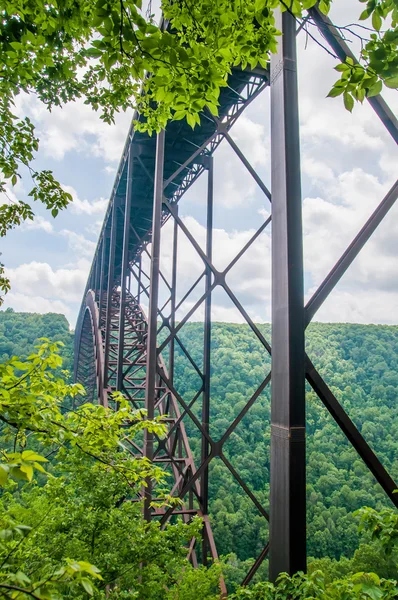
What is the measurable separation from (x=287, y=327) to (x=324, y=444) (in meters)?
28.1

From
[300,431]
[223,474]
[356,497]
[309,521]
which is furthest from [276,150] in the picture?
Answer: [309,521]

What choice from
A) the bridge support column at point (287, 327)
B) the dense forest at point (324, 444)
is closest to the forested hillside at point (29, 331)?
the dense forest at point (324, 444)

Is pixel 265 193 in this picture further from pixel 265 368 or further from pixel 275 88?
pixel 265 368

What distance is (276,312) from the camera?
7.67 feet

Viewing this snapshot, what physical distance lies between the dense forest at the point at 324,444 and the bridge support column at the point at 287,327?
708 inches

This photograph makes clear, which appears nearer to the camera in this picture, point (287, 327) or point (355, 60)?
point (287, 327)

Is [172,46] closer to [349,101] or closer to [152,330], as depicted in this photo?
[349,101]

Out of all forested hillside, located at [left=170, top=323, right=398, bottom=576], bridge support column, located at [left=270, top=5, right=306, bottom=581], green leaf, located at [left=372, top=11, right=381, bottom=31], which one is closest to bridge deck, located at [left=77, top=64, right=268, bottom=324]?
bridge support column, located at [left=270, top=5, right=306, bottom=581]

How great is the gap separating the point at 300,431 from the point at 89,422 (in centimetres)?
175

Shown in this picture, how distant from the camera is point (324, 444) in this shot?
26688 mm

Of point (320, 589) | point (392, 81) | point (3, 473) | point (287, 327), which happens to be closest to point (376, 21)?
point (392, 81)

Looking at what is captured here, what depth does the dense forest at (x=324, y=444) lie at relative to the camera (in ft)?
73.4

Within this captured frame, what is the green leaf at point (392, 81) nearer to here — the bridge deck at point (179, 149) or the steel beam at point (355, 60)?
the steel beam at point (355, 60)

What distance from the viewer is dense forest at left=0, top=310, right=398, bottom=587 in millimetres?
22361
